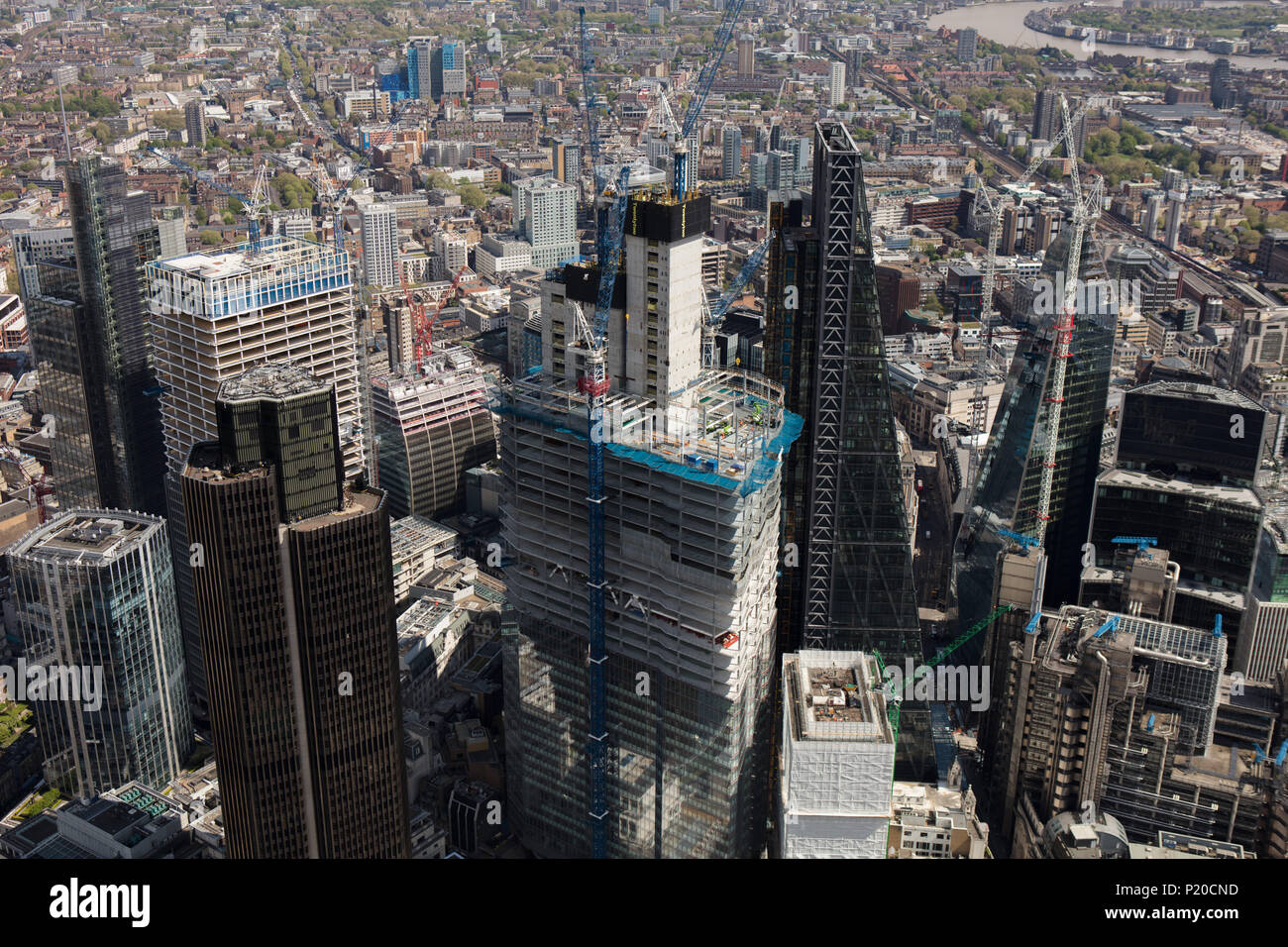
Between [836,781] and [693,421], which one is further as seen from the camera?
[693,421]

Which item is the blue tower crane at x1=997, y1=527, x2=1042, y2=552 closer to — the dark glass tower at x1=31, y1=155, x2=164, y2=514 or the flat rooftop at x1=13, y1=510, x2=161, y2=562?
the flat rooftop at x1=13, y1=510, x2=161, y2=562

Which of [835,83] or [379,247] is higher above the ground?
[835,83]

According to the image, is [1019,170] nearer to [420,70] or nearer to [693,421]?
[420,70]

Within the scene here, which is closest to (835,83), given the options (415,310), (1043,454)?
(415,310)

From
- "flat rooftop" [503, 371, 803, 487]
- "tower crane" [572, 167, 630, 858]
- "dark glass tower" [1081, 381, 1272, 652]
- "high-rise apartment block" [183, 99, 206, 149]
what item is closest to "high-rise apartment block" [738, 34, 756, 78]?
"high-rise apartment block" [183, 99, 206, 149]

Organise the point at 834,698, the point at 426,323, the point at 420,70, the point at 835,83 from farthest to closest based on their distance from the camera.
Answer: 1. the point at 420,70
2. the point at 835,83
3. the point at 426,323
4. the point at 834,698

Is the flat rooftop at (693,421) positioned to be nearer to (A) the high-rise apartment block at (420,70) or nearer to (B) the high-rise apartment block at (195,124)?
(B) the high-rise apartment block at (195,124)

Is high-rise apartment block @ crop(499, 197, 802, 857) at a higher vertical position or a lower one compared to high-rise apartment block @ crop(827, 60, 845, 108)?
lower
